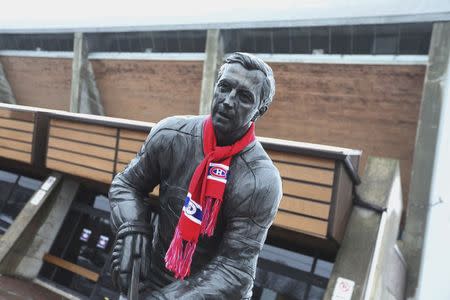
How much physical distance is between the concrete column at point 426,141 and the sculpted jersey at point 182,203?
320 inches

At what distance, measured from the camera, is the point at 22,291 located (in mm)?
Answer: 5727

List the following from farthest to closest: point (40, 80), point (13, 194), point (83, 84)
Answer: point (40, 80) < point (83, 84) < point (13, 194)

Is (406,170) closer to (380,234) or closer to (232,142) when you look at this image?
(380,234)

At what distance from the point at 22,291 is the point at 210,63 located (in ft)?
26.2

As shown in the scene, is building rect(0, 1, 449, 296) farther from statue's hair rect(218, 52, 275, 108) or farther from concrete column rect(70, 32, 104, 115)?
statue's hair rect(218, 52, 275, 108)

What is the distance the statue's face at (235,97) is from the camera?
1.66 m

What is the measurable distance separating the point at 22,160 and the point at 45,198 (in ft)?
2.83

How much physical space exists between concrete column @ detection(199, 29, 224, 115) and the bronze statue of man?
32.1 feet

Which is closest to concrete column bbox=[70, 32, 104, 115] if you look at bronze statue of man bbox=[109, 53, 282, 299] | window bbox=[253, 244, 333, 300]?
window bbox=[253, 244, 333, 300]

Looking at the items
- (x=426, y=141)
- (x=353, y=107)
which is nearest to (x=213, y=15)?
(x=353, y=107)

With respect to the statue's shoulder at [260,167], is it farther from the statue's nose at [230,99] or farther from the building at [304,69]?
the building at [304,69]

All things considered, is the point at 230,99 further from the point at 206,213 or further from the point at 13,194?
the point at 13,194

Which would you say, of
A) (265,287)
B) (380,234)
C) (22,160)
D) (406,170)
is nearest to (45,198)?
(22,160)

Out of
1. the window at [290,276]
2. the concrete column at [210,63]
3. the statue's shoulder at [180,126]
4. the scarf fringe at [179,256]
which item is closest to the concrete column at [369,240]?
the window at [290,276]
